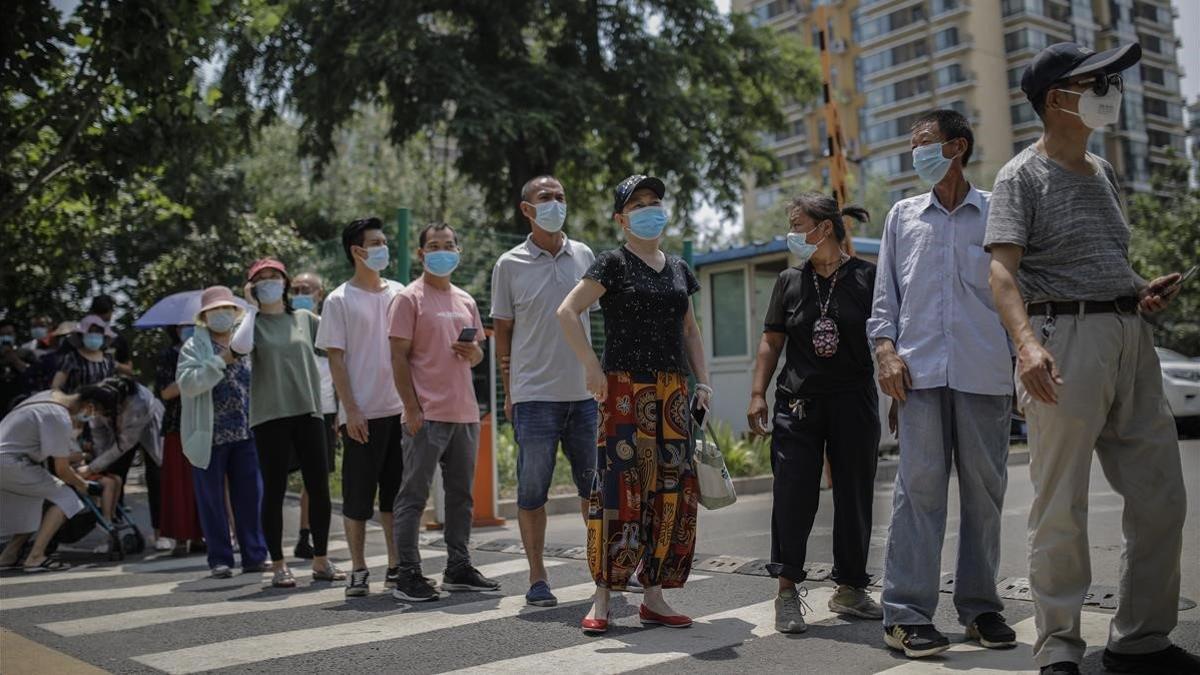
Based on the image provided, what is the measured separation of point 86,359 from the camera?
32.2ft

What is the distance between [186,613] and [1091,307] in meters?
4.67

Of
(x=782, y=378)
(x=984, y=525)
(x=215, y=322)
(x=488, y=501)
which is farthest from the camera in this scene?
(x=488, y=501)

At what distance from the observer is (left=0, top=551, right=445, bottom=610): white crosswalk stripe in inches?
254

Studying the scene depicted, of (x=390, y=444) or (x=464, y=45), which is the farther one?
(x=464, y=45)

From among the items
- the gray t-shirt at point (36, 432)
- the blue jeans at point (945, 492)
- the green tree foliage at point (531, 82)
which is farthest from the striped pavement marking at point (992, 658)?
the green tree foliage at point (531, 82)

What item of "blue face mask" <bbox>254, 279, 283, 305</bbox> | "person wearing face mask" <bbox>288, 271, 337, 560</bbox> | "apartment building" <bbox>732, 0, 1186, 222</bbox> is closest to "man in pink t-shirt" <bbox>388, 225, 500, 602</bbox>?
"blue face mask" <bbox>254, 279, 283, 305</bbox>

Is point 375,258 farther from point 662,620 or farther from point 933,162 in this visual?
point 933,162

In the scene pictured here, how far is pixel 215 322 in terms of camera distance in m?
7.72

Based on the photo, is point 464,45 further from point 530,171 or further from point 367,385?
point 367,385

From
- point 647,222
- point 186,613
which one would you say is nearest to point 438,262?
point 647,222

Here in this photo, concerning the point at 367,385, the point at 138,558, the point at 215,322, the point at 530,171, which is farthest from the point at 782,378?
the point at 530,171

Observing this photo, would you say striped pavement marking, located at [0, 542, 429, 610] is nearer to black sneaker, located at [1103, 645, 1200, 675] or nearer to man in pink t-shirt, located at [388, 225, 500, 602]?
man in pink t-shirt, located at [388, 225, 500, 602]

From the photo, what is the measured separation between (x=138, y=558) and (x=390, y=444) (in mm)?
3405

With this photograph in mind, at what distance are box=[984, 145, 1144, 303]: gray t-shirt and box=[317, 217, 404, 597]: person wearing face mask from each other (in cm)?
381
